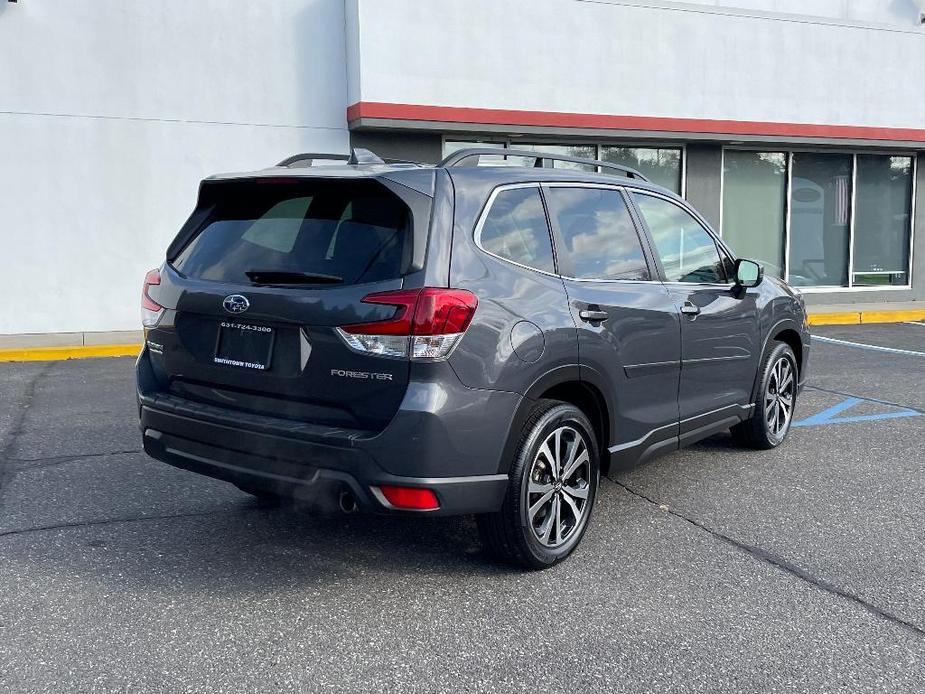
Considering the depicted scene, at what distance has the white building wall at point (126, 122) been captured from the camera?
11.5 metres

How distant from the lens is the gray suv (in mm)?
3564

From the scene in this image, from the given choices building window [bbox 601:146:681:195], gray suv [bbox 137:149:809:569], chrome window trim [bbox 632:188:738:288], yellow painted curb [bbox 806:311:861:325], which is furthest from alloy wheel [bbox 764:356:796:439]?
yellow painted curb [bbox 806:311:861:325]

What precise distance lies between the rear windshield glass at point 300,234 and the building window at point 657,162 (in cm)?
1079

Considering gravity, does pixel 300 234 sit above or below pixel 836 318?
above

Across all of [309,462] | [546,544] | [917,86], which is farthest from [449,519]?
[917,86]

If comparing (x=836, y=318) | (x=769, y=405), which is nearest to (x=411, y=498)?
(x=769, y=405)

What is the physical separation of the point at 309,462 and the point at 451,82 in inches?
381

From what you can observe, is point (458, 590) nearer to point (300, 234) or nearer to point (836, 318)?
point (300, 234)

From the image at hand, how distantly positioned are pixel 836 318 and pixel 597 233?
11280 millimetres

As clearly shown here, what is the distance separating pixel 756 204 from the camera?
50.1 ft

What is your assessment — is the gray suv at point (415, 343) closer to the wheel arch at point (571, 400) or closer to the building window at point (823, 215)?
the wheel arch at point (571, 400)

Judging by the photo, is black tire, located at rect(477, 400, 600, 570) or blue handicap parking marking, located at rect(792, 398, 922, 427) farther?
blue handicap parking marking, located at rect(792, 398, 922, 427)

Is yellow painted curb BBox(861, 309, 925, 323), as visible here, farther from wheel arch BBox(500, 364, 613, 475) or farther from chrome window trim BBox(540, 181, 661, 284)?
wheel arch BBox(500, 364, 613, 475)

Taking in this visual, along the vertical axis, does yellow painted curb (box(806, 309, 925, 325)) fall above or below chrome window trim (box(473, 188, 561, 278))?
below
